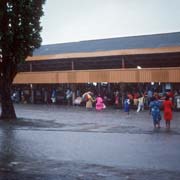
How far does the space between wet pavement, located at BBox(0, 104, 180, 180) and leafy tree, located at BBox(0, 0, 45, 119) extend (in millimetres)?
4837

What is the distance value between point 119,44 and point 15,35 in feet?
78.5

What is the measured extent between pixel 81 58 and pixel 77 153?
31523 millimetres

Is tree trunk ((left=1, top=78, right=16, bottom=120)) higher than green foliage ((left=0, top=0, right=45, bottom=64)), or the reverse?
green foliage ((left=0, top=0, right=45, bottom=64))

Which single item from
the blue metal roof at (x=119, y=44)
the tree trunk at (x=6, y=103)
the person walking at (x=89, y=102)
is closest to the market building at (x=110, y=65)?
the blue metal roof at (x=119, y=44)

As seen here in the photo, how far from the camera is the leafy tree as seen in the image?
2617cm

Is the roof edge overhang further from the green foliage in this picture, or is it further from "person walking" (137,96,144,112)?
the green foliage

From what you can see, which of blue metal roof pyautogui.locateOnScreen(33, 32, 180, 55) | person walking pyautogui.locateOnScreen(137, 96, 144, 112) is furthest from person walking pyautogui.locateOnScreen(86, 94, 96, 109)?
blue metal roof pyautogui.locateOnScreen(33, 32, 180, 55)

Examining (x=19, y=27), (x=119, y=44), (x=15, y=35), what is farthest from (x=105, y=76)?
(x=19, y=27)

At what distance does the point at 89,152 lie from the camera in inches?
566

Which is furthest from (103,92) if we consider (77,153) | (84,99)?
(77,153)

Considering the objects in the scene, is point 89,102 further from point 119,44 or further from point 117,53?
point 119,44

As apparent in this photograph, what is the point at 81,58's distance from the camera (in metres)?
45.3

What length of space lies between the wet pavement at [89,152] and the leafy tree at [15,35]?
15.9 feet

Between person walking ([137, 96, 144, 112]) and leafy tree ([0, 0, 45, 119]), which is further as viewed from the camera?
person walking ([137, 96, 144, 112])
